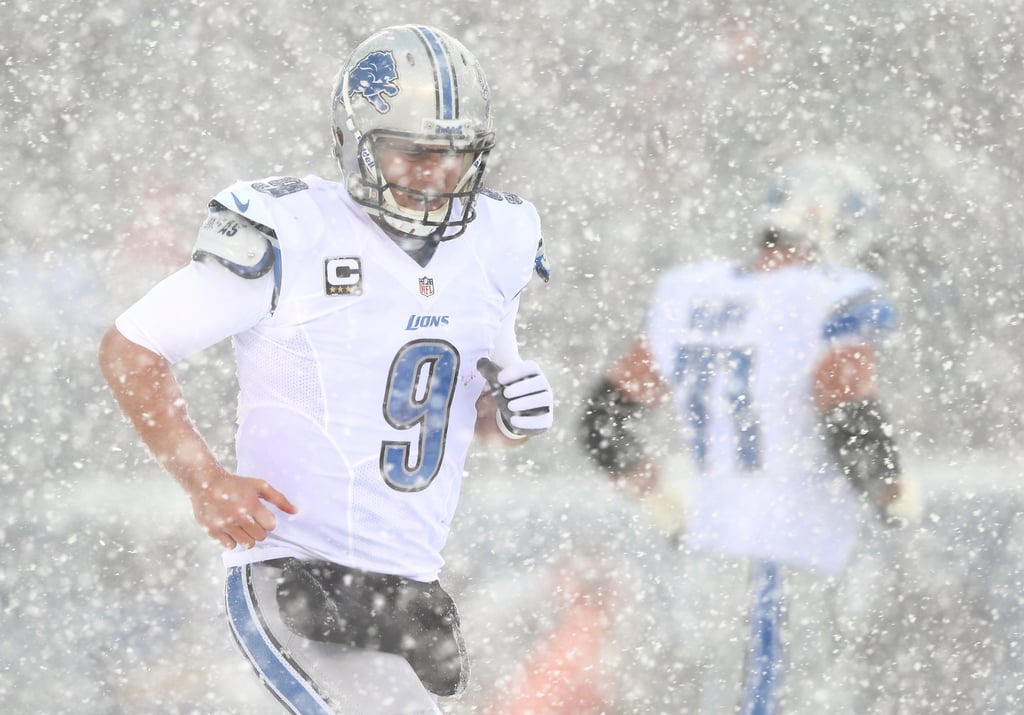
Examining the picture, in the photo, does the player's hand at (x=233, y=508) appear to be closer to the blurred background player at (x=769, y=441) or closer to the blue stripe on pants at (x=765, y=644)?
the blurred background player at (x=769, y=441)

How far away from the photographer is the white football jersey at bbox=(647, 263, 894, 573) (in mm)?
3668

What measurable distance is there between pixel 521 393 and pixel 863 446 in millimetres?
2300

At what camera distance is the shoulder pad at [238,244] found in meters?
1.58

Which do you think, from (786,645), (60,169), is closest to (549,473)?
(786,645)

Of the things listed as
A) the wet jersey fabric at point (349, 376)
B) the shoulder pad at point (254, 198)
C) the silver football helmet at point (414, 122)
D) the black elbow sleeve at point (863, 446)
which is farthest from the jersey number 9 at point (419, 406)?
the black elbow sleeve at point (863, 446)

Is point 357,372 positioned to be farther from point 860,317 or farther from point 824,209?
point 824,209

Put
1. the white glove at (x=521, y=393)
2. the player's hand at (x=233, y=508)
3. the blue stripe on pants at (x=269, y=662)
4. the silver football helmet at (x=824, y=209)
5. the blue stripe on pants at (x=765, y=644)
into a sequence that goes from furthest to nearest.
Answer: the silver football helmet at (x=824, y=209) → the blue stripe on pants at (x=765, y=644) → the white glove at (x=521, y=393) → the blue stripe on pants at (x=269, y=662) → the player's hand at (x=233, y=508)

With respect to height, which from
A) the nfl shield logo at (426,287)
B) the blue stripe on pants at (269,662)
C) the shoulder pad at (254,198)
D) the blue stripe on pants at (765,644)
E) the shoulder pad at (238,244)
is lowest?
the blue stripe on pants at (765,644)

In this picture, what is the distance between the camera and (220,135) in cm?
388

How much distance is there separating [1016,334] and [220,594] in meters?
3.09

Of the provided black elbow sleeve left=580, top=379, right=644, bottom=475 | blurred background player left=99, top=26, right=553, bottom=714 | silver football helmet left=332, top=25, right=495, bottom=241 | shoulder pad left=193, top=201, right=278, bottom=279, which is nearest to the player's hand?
blurred background player left=99, top=26, right=553, bottom=714

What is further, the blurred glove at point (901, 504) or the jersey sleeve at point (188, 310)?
the blurred glove at point (901, 504)

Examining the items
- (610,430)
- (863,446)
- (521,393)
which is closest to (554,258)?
(610,430)

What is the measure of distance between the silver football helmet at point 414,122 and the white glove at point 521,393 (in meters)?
0.22
